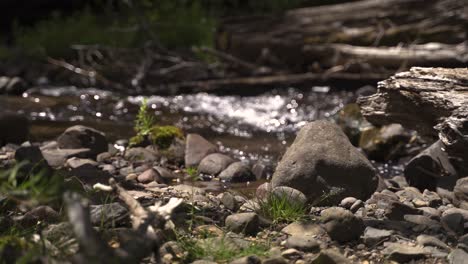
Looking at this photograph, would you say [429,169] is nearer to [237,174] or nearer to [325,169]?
[325,169]

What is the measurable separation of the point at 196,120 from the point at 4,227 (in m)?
4.42

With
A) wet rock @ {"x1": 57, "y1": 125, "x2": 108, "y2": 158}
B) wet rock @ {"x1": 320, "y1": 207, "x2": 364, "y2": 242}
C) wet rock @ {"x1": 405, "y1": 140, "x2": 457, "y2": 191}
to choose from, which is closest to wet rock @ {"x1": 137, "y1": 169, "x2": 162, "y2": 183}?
wet rock @ {"x1": 57, "y1": 125, "x2": 108, "y2": 158}

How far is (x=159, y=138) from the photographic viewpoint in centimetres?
603

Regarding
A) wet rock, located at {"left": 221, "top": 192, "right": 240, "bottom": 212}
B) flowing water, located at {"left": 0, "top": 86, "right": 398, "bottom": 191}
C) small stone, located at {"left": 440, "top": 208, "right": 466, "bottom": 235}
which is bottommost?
flowing water, located at {"left": 0, "top": 86, "right": 398, "bottom": 191}

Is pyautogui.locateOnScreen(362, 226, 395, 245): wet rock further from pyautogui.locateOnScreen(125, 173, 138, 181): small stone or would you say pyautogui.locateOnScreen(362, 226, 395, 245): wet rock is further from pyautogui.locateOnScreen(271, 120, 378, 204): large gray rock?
pyautogui.locateOnScreen(125, 173, 138, 181): small stone

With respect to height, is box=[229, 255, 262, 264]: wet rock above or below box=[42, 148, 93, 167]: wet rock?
above

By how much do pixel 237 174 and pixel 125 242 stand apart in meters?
2.41

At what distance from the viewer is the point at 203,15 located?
36.9 feet

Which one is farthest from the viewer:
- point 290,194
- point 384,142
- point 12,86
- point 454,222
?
point 12,86

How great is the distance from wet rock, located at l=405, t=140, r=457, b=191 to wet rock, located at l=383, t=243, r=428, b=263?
160 cm

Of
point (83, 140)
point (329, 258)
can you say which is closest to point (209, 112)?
point (83, 140)

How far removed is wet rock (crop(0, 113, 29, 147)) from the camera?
6.12m

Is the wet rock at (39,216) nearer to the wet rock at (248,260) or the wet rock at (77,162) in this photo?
the wet rock at (248,260)

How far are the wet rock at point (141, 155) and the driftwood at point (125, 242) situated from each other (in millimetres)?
2458
